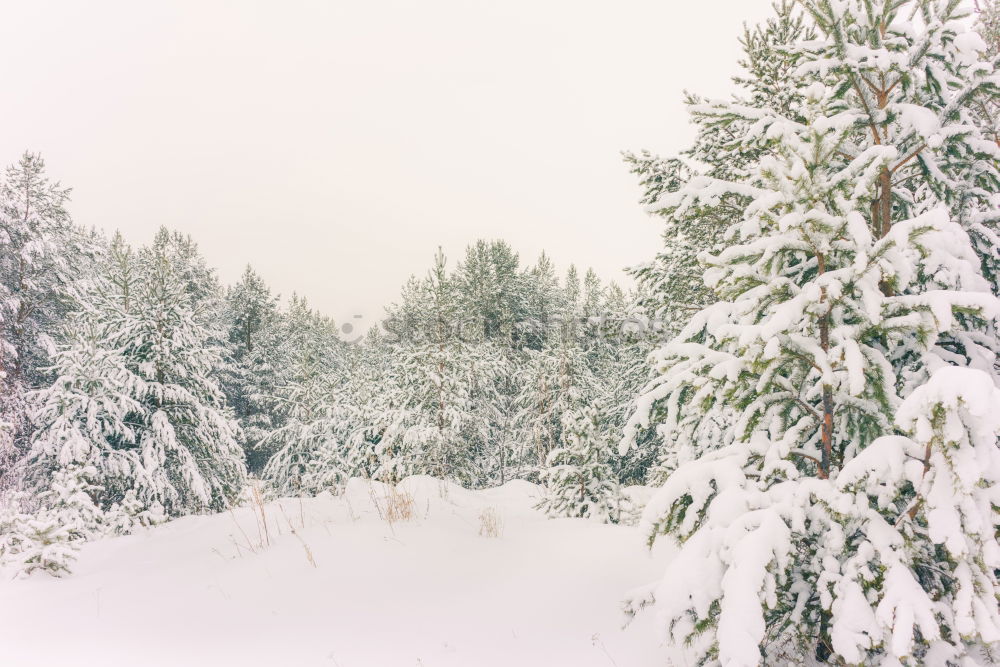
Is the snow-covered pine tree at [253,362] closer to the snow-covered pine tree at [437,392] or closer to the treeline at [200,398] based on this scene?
the treeline at [200,398]

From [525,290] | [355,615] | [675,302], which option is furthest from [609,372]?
[355,615]

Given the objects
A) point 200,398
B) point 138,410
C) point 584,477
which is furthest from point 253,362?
point 584,477

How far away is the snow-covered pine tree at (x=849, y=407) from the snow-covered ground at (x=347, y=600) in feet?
3.83

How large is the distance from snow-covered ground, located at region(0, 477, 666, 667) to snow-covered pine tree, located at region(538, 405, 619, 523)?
3.97 m

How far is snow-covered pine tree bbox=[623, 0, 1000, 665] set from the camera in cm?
196

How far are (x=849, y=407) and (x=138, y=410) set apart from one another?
48.5ft

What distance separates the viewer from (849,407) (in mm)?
2914

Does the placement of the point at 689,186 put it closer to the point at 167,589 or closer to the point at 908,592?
the point at 908,592

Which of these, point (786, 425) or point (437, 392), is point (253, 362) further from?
point (786, 425)

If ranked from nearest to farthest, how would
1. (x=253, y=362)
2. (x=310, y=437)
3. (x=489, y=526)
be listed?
(x=489, y=526) < (x=310, y=437) < (x=253, y=362)

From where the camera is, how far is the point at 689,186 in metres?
4.38

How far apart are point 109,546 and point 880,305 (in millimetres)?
8424

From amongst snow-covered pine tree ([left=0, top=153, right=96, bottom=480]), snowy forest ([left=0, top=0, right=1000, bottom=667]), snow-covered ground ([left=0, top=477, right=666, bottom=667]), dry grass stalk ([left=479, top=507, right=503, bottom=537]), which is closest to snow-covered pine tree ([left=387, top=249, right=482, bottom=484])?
snowy forest ([left=0, top=0, right=1000, bottom=667])

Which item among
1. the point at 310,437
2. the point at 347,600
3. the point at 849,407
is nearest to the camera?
the point at 849,407
